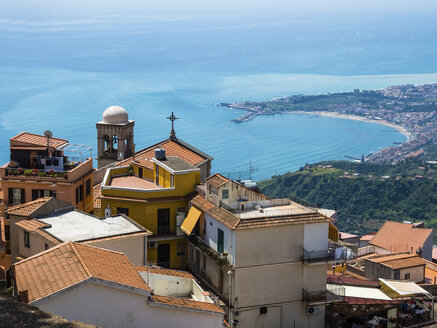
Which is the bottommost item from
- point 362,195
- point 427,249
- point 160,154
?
point 362,195

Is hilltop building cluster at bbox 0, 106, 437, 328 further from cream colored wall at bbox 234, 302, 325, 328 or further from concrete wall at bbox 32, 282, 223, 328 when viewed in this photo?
concrete wall at bbox 32, 282, 223, 328

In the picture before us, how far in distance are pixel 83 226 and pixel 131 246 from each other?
5.99ft

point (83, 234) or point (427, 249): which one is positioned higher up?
point (83, 234)

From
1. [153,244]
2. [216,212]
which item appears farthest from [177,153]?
[216,212]

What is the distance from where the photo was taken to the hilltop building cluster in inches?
874

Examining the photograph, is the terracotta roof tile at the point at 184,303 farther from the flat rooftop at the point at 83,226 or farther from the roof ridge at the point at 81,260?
the flat rooftop at the point at 83,226

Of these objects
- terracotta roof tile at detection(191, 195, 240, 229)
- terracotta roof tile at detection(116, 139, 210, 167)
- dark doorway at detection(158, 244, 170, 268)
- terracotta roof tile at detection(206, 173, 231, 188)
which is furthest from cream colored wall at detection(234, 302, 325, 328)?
terracotta roof tile at detection(116, 139, 210, 167)

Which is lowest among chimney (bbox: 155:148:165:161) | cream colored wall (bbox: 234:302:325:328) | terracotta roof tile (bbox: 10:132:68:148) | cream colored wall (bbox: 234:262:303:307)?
cream colored wall (bbox: 234:302:325:328)

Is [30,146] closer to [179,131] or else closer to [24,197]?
[24,197]

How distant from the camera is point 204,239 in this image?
86.0 feet

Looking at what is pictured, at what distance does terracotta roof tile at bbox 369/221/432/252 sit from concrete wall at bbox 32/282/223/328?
1012 inches

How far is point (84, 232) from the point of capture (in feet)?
72.0

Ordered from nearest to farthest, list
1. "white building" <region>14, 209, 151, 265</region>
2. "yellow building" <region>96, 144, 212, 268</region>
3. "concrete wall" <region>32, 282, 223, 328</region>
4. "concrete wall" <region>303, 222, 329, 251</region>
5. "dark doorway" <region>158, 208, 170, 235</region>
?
1. "concrete wall" <region>32, 282, 223, 328</region>
2. "white building" <region>14, 209, 151, 265</region>
3. "concrete wall" <region>303, 222, 329, 251</region>
4. "yellow building" <region>96, 144, 212, 268</region>
5. "dark doorway" <region>158, 208, 170, 235</region>

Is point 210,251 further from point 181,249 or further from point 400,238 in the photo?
point 400,238
